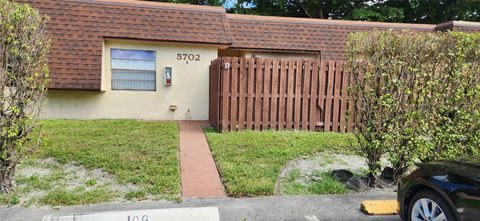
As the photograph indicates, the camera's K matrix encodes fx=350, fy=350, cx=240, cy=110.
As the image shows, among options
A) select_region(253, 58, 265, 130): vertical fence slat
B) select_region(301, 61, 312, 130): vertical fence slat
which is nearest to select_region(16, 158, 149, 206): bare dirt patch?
select_region(253, 58, 265, 130): vertical fence slat

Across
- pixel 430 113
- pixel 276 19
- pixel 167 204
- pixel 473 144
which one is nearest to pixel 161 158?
pixel 167 204

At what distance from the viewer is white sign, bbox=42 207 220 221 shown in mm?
4047

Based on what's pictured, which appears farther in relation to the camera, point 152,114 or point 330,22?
point 330,22

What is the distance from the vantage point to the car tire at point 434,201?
3.52 meters

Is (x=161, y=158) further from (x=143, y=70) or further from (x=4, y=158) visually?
(x=143, y=70)

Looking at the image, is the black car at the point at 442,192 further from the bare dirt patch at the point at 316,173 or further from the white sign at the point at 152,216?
the white sign at the point at 152,216

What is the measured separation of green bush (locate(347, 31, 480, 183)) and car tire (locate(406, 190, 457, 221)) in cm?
138

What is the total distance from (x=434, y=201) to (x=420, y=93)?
2.19 meters

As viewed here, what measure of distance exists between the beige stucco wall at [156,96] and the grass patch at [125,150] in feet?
4.49

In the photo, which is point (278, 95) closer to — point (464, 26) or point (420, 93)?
point (420, 93)

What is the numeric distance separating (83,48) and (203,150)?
5.49 metres

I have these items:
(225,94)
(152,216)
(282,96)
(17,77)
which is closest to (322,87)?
(282,96)

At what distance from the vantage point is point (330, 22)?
13.2 metres

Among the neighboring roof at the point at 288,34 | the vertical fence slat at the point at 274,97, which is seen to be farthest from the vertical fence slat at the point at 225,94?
the neighboring roof at the point at 288,34
